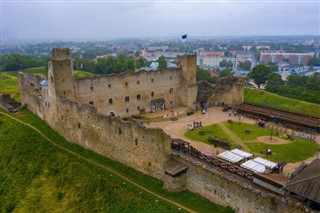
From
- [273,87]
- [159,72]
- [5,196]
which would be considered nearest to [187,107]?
[159,72]

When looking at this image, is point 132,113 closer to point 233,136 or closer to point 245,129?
point 233,136

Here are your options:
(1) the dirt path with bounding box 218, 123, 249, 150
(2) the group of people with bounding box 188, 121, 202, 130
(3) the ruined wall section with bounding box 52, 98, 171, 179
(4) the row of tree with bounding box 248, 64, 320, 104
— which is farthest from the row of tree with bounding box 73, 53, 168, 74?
(3) the ruined wall section with bounding box 52, 98, 171, 179

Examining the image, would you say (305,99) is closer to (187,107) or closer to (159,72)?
(187,107)

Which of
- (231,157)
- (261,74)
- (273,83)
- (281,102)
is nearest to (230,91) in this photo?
(281,102)

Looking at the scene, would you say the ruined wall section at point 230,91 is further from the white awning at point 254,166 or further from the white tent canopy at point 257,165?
the white awning at point 254,166

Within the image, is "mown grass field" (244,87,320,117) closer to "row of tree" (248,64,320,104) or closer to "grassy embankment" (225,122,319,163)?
"row of tree" (248,64,320,104)
